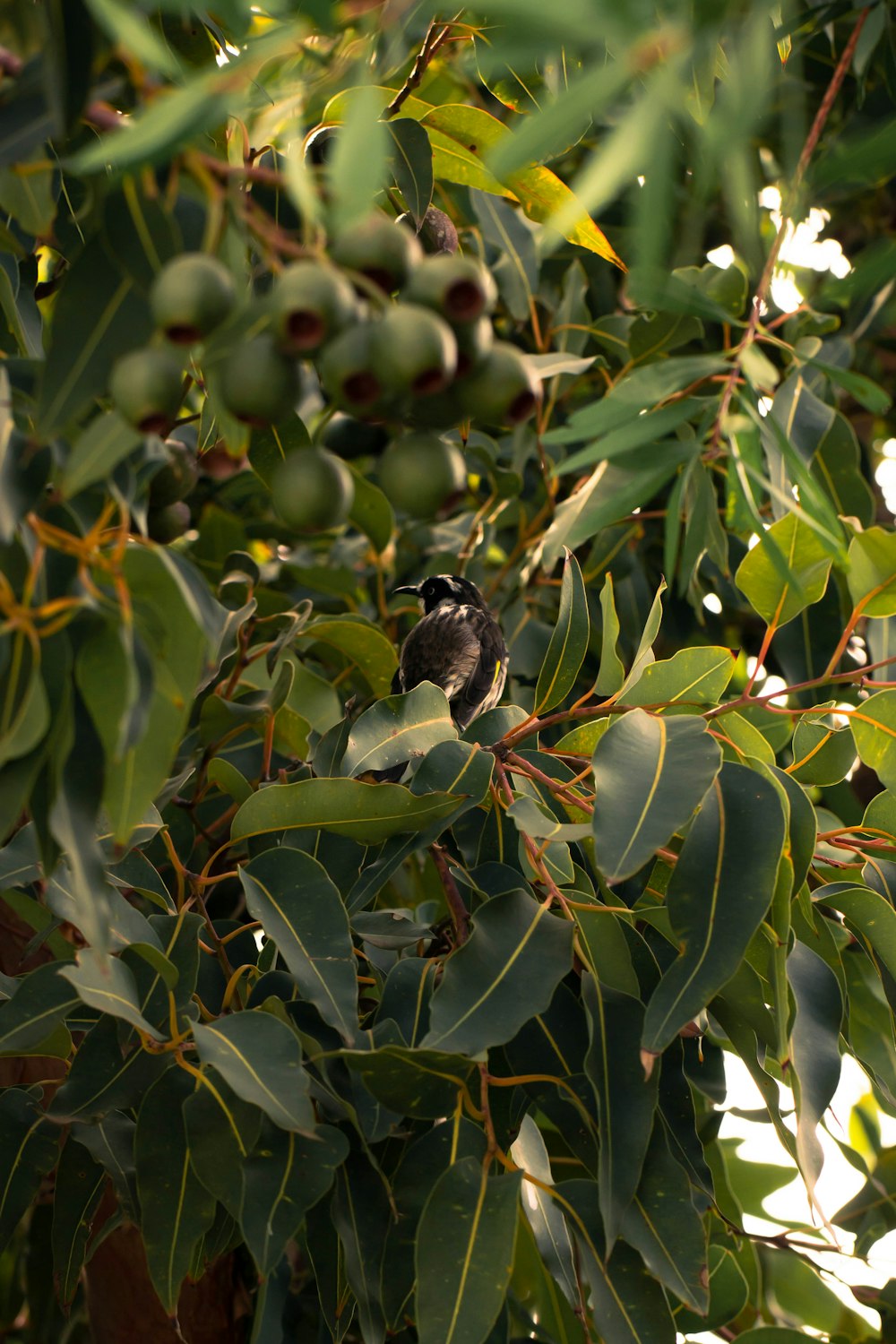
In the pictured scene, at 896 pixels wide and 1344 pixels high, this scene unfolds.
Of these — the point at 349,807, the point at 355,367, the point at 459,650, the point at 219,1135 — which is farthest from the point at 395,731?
the point at 459,650

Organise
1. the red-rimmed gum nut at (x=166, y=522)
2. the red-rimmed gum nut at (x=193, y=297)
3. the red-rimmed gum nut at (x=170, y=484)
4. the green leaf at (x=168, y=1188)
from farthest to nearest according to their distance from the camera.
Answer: the green leaf at (x=168, y=1188), the red-rimmed gum nut at (x=166, y=522), the red-rimmed gum nut at (x=170, y=484), the red-rimmed gum nut at (x=193, y=297)

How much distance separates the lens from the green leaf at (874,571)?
70.6 inches

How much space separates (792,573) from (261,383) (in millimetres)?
1040

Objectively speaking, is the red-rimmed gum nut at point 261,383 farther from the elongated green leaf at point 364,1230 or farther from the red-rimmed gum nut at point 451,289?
the elongated green leaf at point 364,1230

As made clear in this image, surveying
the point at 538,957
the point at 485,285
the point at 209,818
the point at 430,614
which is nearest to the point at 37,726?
the point at 485,285

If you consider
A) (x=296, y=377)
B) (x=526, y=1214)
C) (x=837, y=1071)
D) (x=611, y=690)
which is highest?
(x=296, y=377)

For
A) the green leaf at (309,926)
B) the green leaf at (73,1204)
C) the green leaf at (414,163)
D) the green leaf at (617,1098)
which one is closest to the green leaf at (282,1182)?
the green leaf at (309,926)

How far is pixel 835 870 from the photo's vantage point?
6.18 ft

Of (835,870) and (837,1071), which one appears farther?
(835,870)

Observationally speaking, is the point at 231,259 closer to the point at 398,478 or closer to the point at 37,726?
the point at 398,478

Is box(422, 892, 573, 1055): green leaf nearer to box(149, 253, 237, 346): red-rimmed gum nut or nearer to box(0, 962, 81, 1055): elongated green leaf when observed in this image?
box(0, 962, 81, 1055): elongated green leaf

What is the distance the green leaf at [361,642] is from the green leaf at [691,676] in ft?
2.72

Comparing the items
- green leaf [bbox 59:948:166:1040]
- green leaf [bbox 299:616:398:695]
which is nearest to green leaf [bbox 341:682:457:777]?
green leaf [bbox 59:948:166:1040]

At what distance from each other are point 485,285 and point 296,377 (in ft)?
0.49
